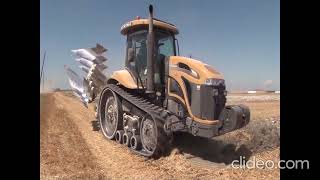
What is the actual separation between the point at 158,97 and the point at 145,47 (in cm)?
138

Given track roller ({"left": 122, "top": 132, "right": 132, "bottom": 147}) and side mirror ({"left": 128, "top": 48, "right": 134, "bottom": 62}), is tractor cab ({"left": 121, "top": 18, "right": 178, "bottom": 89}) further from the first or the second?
track roller ({"left": 122, "top": 132, "right": 132, "bottom": 147})

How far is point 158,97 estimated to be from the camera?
335 inches

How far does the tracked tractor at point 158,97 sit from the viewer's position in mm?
7211

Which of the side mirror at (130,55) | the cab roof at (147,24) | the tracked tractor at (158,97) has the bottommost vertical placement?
the tracked tractor at (158,97)

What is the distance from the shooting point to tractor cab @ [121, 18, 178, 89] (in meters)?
8.50

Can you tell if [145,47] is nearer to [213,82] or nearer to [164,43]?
[164,43]

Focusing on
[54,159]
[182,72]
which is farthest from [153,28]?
[54,159]

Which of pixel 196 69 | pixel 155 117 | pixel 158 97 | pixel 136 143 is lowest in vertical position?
pixel 136 143

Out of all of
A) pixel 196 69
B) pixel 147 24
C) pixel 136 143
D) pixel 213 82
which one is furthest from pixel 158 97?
pixel 147 24

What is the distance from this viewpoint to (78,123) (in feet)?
41.3

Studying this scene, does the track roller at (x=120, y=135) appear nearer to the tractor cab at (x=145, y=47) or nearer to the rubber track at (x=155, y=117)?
the rubber track at (x=155, y=117)

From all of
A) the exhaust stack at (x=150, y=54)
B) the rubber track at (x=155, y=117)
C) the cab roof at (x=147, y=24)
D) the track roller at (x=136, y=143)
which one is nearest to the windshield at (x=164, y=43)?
the cab roof at (x=147, y=24)

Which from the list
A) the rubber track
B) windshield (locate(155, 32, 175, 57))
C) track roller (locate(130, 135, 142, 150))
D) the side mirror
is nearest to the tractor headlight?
the rubber track
